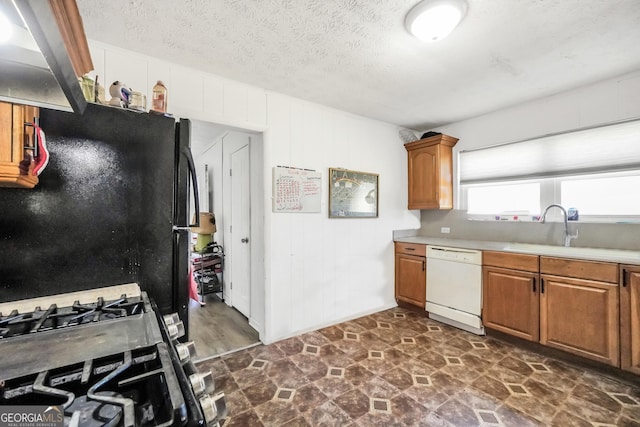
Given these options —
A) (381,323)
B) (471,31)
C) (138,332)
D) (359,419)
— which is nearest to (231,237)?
(381,323)

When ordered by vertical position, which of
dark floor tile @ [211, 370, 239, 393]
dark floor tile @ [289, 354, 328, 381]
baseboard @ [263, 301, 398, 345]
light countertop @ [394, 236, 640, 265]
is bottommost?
dark floor tile @ [211, 370, 239, 393]

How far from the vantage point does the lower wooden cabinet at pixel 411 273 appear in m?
3.17

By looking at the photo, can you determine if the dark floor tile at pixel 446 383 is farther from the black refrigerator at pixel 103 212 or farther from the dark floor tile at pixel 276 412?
the black refrigerator at pixel 103 212

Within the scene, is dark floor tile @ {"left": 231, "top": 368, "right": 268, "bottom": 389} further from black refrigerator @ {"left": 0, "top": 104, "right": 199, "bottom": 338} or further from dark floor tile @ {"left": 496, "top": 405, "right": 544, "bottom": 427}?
dark floor tile @ {"left": 496, "top": 405, "right": 544, "bottom": 427}

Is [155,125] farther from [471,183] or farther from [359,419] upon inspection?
[471,183]

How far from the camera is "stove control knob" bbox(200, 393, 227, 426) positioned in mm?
519

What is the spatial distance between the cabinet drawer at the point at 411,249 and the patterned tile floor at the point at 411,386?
3.13 ft

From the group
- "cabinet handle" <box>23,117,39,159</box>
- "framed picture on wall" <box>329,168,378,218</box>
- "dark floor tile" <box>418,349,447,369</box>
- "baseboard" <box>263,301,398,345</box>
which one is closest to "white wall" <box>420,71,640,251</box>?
"framed picture on wall" <box>329,168,378,218</box>

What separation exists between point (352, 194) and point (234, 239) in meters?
1.69

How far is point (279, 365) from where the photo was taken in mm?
2154

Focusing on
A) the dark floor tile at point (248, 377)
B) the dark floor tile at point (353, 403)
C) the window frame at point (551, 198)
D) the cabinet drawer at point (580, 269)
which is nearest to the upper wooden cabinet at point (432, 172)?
the window frame at point (551, 198)

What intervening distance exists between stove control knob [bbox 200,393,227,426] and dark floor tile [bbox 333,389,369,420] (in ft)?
4.47

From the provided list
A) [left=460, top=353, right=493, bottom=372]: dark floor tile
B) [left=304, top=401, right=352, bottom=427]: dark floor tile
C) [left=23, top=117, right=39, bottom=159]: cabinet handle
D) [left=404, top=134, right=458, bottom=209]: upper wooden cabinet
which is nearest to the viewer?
[left=23, top=117, right=39, bottom=159]: cabinet handle

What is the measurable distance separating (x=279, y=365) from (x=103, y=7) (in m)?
2.61
